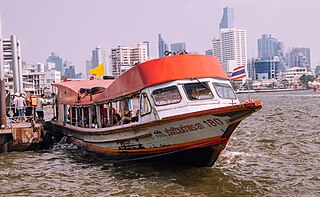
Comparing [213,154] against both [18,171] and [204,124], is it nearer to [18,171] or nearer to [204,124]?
[204,124]

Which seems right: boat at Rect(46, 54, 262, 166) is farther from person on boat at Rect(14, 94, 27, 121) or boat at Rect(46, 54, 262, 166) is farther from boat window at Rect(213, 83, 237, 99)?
person on boat at Rect(14, 94, 27, 121)

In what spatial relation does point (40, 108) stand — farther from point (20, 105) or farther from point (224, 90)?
point (224, 90)

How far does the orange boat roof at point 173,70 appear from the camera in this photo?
13.7m

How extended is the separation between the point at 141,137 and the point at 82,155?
573 centimetres

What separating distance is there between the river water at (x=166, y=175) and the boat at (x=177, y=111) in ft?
2.22

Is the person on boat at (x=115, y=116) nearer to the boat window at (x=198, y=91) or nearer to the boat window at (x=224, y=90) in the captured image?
the boat window at (x=198, y=91)

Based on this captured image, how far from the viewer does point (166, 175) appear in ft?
45.5

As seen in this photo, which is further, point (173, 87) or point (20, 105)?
point (20, 105)

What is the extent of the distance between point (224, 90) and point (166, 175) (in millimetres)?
3095

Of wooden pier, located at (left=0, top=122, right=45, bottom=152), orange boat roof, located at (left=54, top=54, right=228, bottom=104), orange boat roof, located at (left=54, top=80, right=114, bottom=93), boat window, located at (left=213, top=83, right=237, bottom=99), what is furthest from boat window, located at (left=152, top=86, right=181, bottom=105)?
wooden pier, located at (left=0, top=122, right=45, bottom=152)

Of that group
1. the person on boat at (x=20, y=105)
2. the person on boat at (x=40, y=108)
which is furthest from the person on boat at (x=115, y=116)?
the person on boat at (x=40, y=108)

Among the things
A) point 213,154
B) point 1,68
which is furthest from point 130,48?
point 213,154

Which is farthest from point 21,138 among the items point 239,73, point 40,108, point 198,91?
point 239,73

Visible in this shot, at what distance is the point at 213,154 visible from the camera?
1373 centimetres
